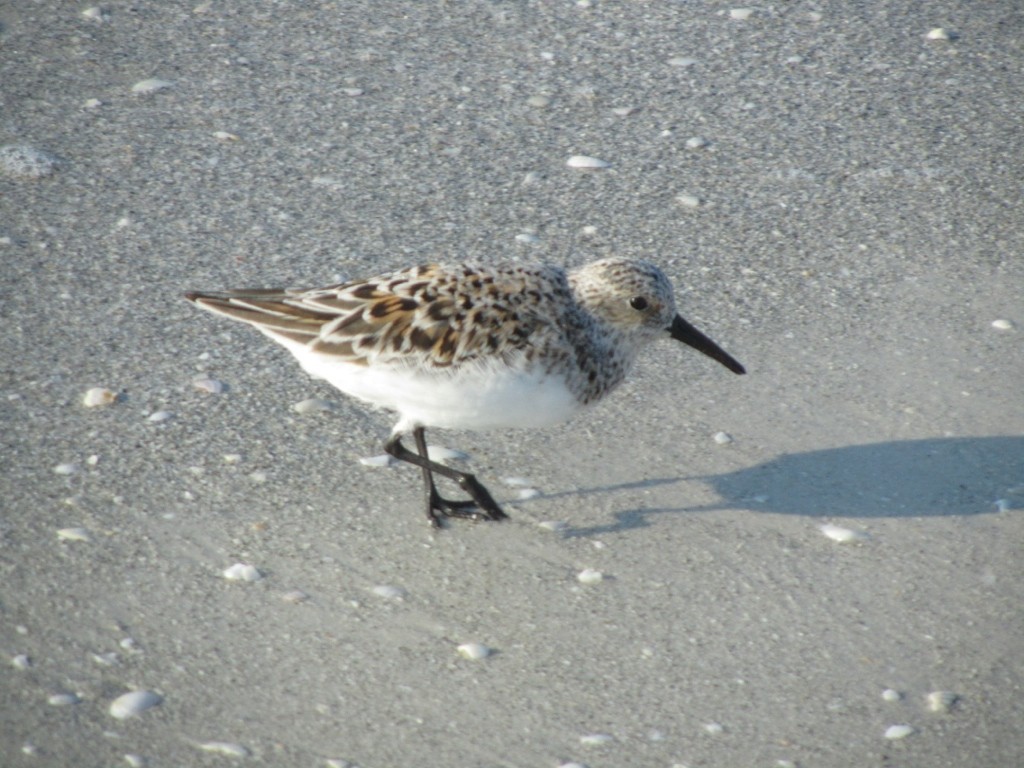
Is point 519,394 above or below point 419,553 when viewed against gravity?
above

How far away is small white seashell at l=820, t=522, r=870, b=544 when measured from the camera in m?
4.97

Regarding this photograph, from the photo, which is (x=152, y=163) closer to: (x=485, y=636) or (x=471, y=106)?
(x=471, y=106)

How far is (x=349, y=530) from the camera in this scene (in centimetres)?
487

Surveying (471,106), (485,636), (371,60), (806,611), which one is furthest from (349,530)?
(371,60)

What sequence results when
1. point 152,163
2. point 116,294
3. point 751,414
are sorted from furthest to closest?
1. point 152,163
2. point 116,294
3. point 751,414

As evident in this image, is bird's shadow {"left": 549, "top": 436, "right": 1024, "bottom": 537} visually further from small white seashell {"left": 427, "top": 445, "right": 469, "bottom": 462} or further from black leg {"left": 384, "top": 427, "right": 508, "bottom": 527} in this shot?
small white seashell {"left": 427, "top": 445, "right": 469, "bottom": 462}

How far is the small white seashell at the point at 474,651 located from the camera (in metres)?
4.29

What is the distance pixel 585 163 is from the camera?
7.26 metres

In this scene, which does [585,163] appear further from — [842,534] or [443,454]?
[842,534]

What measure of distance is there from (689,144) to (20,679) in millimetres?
5001

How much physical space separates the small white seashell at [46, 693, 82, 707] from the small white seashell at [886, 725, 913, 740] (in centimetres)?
262

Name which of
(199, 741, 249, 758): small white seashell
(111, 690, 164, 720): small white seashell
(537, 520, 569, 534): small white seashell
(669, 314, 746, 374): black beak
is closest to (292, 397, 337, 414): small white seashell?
(537, 520, 569, 534): small white seashell

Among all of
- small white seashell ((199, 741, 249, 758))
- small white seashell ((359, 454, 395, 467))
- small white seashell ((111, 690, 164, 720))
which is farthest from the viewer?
small white seashell ((359, 454, 395, 467))

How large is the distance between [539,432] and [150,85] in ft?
12.0
